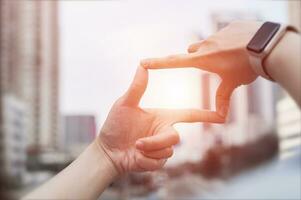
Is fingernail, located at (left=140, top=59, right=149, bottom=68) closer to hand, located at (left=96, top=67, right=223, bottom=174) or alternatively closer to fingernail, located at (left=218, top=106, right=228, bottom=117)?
hand, located at (left=96, top=67, right=223, bottom=174)

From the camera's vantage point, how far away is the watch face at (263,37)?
1.73ft

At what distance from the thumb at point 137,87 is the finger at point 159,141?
69 mm

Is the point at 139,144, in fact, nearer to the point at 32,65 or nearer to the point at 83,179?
the point at 83,179

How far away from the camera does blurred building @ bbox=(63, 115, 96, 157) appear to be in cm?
221

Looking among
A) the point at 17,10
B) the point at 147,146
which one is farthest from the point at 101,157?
the point at 17,10

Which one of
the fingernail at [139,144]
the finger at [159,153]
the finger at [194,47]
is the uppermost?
the finger at [194,47]

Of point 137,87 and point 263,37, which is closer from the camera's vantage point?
point 263,37

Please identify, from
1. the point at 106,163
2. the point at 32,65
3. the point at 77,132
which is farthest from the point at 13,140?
the point at 106,163

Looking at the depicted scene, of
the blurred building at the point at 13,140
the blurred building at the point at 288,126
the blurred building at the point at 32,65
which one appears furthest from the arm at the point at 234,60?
the blurred building at the point at 13,140

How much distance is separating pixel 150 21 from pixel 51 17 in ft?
3.58

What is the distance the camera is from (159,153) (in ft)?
2.07

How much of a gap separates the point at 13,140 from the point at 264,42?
2420 mm

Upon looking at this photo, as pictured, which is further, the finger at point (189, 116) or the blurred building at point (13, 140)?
the blurred building at point (13, 140)

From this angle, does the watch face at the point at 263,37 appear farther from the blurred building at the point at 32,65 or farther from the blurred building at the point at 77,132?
the blurred building at the point at 32,65
